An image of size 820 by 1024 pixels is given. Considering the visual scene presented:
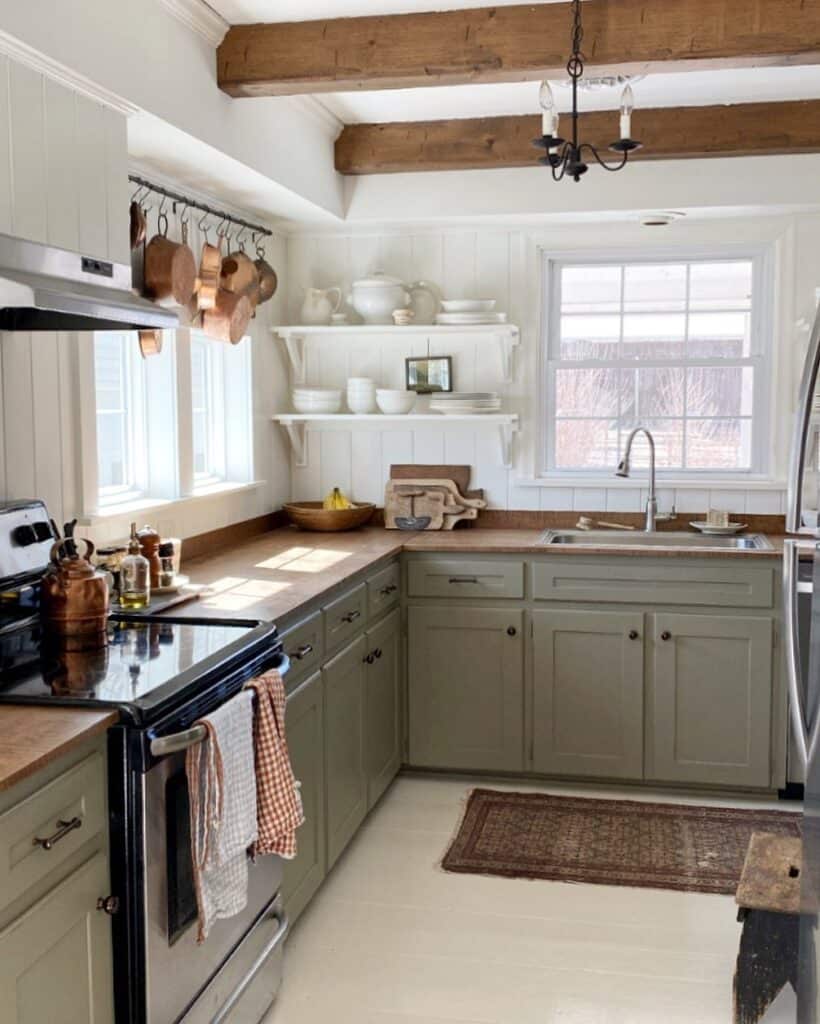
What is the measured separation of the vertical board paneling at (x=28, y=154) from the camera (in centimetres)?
234

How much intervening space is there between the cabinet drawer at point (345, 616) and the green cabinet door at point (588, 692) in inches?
30.8

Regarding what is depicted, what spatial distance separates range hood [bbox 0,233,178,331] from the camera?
2082 millimetres

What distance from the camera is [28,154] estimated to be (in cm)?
238

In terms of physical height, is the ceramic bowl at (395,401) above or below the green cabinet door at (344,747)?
above

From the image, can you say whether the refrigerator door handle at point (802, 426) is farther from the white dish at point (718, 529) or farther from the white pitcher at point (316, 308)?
the white pitcher at point (316, 308)

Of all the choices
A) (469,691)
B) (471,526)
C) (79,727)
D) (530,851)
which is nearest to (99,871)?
(79,727)

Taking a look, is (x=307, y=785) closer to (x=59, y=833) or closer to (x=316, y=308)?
(x=59, y=833)

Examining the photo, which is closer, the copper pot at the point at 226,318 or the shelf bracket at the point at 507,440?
the copper pot at the point at 226,318

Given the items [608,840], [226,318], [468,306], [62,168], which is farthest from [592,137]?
[608,840]

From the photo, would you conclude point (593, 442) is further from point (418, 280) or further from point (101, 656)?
point (101, 656)

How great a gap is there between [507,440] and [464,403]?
0.25 m

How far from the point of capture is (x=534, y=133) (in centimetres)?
416

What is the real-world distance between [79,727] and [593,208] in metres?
3.09

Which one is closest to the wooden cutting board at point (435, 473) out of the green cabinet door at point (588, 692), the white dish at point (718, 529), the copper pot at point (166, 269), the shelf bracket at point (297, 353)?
the shelf bracket at point (297, 353)
